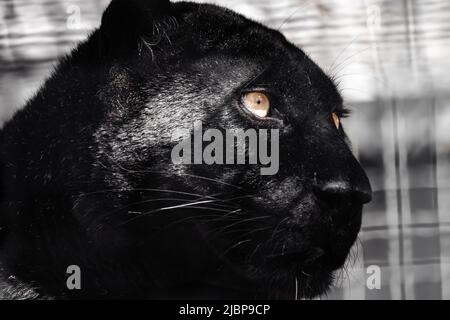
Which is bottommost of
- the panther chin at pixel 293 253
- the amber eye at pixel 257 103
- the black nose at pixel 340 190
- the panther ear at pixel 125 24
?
the panther chin at pixel 293 253

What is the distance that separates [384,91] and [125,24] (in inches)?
46.0

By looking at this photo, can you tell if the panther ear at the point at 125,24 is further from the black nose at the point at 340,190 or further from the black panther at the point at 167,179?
the black nose at the point at 340,190

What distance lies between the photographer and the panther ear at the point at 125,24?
2.24m

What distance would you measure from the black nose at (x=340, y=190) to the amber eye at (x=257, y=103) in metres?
0.36

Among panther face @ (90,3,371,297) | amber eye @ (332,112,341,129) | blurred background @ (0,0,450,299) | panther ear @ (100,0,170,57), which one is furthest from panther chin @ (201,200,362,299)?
panther ear @ (100,0,170,57)

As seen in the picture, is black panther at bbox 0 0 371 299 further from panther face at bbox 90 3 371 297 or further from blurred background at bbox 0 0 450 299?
blurred background at bbox 0 0 450 299

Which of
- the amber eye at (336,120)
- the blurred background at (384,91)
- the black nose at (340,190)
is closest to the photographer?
the black nose at (340,190)

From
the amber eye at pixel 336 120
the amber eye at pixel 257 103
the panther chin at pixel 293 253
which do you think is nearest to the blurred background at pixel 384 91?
the amber eye at pixel 336 120

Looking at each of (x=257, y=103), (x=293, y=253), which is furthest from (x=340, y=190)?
(x=257, y=103)

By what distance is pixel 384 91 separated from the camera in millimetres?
2658

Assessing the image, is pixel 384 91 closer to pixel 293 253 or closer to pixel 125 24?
pixel 293 253

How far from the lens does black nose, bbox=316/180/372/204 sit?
2008mm

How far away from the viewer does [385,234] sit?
8.59 ft

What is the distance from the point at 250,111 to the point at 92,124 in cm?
57
